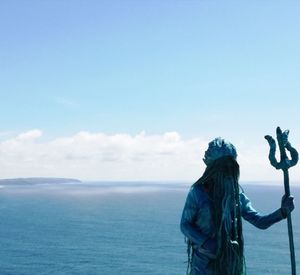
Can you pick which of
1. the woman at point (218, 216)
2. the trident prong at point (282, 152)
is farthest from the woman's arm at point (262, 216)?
the trident prong at point (282, 152)

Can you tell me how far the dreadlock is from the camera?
5840mm

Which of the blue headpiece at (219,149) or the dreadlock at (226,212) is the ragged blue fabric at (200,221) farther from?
the blue headpiece at (219,149)

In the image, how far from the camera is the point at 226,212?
5.86 meters

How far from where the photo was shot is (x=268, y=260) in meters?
89.8

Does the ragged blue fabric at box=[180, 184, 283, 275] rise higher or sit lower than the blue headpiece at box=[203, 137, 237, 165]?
lower

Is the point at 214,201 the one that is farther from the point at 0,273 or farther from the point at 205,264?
the point at 0,273

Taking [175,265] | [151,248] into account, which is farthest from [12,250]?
[175,265]

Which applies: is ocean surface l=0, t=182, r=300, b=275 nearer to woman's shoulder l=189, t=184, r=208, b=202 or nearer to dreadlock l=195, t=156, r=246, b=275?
dreadlock l=195, t=156, r=246, b=275

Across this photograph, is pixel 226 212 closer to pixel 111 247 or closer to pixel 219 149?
pixel 219 149

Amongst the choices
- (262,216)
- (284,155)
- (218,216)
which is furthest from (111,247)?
(284,155)

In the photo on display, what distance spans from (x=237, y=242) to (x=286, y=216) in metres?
0.66

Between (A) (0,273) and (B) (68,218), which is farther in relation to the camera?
(B) (68,218)

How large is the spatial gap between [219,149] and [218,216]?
0.78 meters

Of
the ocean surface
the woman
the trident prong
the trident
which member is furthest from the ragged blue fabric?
the ocean surface
